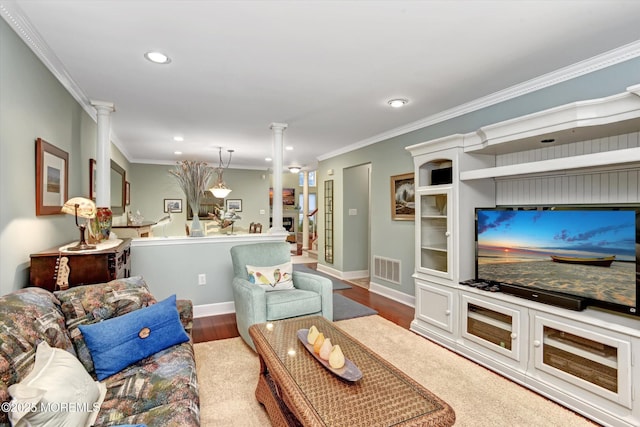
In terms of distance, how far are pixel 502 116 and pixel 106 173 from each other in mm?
3997

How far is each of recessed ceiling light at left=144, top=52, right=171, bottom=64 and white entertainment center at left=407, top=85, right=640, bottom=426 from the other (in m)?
2.42

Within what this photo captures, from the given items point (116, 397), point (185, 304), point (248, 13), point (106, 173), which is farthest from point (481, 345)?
point (106, 173)

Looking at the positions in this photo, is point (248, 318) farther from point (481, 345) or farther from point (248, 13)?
point (248, 13)

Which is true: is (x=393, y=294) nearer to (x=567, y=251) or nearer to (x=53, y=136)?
(x=567, y=251)

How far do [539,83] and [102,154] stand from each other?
4162 millimetres

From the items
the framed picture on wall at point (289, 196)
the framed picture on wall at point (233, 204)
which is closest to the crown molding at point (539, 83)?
the framed picture on wall at point (233, 204)

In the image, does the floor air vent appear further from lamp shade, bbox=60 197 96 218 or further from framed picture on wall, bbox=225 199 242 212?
framed picture on wall, bbox=225 199 242 212

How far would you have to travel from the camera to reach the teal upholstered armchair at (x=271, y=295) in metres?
2.78

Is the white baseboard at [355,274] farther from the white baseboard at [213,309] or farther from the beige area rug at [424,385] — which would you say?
the beige area rug at [424,385]

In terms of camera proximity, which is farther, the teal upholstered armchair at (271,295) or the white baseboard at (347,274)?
the white baseboard at (347,274)

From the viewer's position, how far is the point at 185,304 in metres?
2.32

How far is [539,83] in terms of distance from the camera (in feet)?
8.91

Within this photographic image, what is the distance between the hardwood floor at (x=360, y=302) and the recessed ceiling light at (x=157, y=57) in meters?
2.50

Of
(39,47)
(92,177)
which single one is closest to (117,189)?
(92,177)
